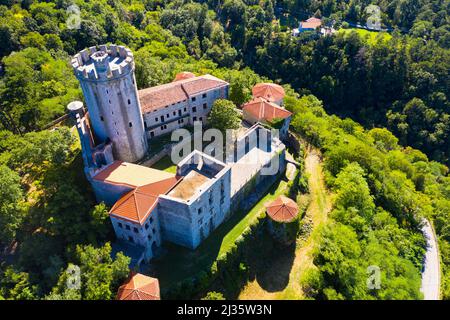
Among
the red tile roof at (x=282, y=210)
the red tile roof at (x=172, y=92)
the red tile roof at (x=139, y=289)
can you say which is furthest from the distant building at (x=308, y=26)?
the red tile roof at (x=139, y=289)

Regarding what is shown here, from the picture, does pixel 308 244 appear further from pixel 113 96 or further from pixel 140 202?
pixel 113 96

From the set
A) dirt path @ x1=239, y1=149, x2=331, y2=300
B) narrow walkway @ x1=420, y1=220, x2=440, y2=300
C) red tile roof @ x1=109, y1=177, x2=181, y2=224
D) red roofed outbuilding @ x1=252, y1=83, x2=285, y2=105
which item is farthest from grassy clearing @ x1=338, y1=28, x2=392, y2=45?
red tile roof @ x1=109, y1=177, x2=181, y2=224

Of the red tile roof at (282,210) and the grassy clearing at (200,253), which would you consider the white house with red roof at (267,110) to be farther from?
the grassy clearing at (200,253)

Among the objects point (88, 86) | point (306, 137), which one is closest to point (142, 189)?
point (88, 86)

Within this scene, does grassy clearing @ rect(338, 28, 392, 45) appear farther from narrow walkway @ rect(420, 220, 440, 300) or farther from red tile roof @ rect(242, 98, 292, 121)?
narrow walkway @ rect(420, 220, 440, 300)

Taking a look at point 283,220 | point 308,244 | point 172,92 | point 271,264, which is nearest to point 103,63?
point 172,92

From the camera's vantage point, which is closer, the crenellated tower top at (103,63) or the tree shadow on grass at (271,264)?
the crenellated tower top at (103,63)

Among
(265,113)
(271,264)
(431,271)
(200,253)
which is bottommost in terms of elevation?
(431,271)
